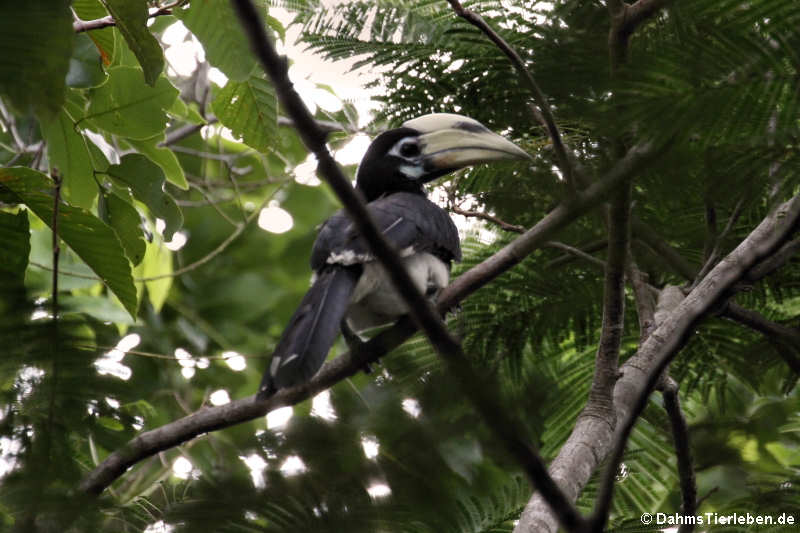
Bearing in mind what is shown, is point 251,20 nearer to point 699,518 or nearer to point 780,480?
point 780,480

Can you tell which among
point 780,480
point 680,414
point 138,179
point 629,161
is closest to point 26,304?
point 629,161

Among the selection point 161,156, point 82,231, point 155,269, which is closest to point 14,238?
point 82,231

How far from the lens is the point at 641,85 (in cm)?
103

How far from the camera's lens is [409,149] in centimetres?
326

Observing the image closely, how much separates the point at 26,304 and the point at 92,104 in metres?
1.58

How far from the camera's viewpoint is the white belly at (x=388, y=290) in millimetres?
2688

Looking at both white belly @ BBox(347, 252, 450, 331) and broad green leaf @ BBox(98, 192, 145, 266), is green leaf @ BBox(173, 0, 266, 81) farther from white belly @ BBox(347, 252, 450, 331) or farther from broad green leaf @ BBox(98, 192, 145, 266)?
white belly @ BBox(347, 252, 450, 331)

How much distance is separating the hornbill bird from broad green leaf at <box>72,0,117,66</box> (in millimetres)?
748

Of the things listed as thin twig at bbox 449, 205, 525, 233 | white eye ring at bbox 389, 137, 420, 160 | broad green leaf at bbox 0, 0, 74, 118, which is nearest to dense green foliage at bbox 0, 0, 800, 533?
broad green leaf at bbox 0, 0, 74, 118

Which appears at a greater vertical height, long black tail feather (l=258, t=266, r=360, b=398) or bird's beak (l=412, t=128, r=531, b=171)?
bird's beak (l=412, t=128, r=531, b=171)

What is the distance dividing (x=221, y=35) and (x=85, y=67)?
31 cm

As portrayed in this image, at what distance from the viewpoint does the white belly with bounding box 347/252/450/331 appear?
2.69 metres

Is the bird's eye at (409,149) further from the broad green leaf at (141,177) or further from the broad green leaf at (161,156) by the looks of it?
the broad green leaf at (141,177)

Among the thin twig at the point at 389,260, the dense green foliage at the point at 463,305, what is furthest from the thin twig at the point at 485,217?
the thin twig at the point at 389,260
